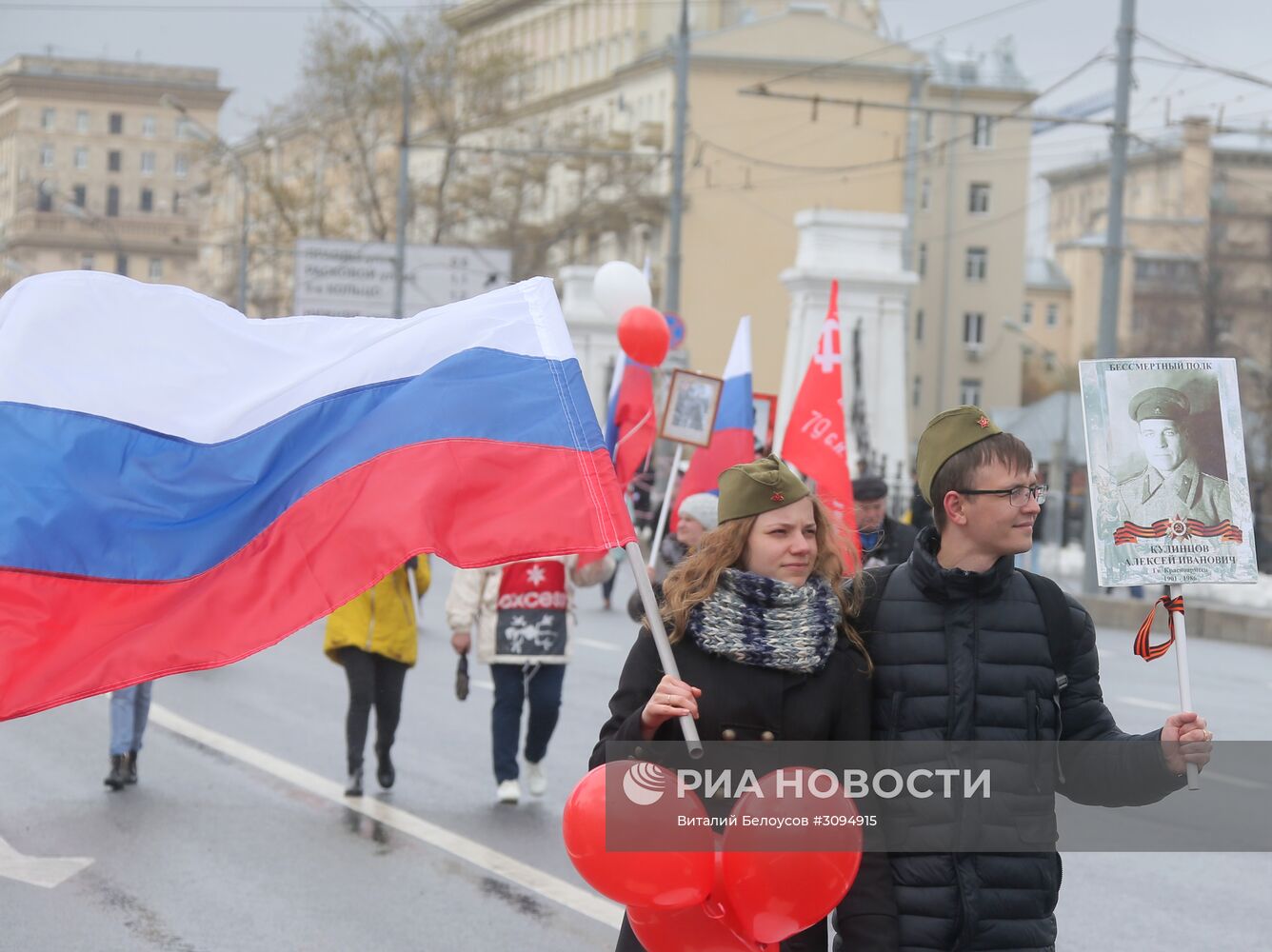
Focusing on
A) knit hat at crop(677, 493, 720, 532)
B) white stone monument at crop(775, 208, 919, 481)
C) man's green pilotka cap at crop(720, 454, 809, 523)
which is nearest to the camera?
man's green pilotka cap at crop(720, 454, 809, 523)

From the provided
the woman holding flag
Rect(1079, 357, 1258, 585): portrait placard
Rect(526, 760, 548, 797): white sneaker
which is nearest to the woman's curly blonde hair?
the woman holding flag

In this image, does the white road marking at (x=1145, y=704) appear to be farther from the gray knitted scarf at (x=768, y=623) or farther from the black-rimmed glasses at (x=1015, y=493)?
the gray knitted scarf at (x=768, y=623)

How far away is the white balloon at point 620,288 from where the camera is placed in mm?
11648

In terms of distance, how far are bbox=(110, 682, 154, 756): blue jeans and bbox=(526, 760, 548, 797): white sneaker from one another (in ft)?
6.56

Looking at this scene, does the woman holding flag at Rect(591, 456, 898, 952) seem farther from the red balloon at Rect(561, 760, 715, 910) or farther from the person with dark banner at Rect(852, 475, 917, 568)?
the person with dark banner at Rect(852, 475, 917, 568)

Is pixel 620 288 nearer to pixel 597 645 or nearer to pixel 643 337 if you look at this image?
pixel 643 337

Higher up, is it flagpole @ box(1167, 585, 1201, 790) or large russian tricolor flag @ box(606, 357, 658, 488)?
large russian tricolor flag @ box(606, 357, 658, 488)

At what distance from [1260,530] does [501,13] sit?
67938mm

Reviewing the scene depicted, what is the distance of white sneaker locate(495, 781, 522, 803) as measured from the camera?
10008mm

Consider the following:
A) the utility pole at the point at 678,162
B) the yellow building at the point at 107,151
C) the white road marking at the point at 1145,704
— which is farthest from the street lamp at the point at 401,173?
the yellow building at the point at 107,151

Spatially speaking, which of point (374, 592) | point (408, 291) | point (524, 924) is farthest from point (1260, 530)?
point (524, 924)

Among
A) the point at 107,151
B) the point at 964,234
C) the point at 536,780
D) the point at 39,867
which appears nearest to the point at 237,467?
the point at 39,867

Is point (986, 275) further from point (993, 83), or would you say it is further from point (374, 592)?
point (374, 592)

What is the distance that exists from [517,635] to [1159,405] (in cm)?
578
